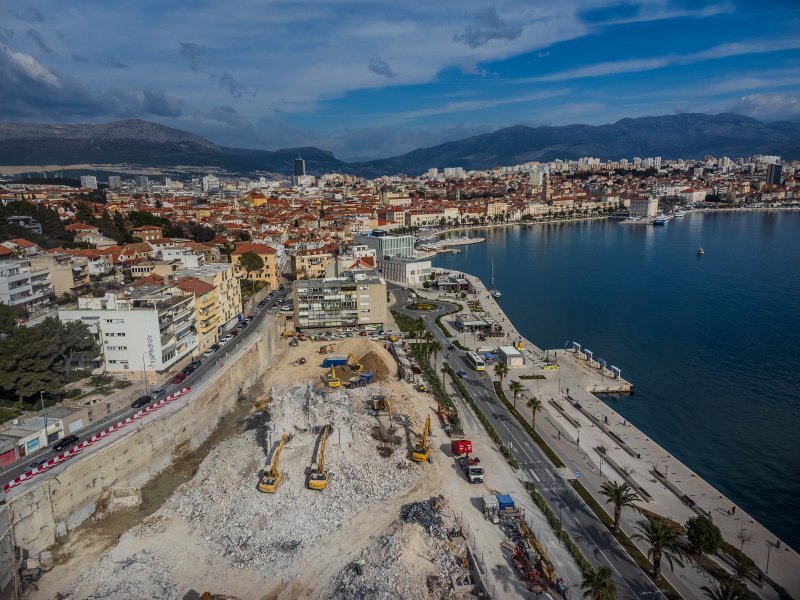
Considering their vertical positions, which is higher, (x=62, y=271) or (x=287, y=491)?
(x=62, y=271)

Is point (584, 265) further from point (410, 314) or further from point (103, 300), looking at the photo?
point (103, 300)

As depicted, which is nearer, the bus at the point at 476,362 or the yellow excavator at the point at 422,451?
the yellow excavator at the point at 422,451

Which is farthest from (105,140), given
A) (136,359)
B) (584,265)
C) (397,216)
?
(136,359)

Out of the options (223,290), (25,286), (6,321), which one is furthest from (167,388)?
(25,286)

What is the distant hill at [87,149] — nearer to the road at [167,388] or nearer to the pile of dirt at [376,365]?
the road at [167,388]

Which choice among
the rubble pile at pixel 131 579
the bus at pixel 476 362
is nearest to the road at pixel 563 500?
the bus at pixel 476 362

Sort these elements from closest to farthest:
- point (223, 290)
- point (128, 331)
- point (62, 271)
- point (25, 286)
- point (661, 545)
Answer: point (661, 545) < point (128, 331) < point (25, 286) < point (223, 290) < point (62, 271)

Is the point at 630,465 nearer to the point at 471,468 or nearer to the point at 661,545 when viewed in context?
the point at 471,468
